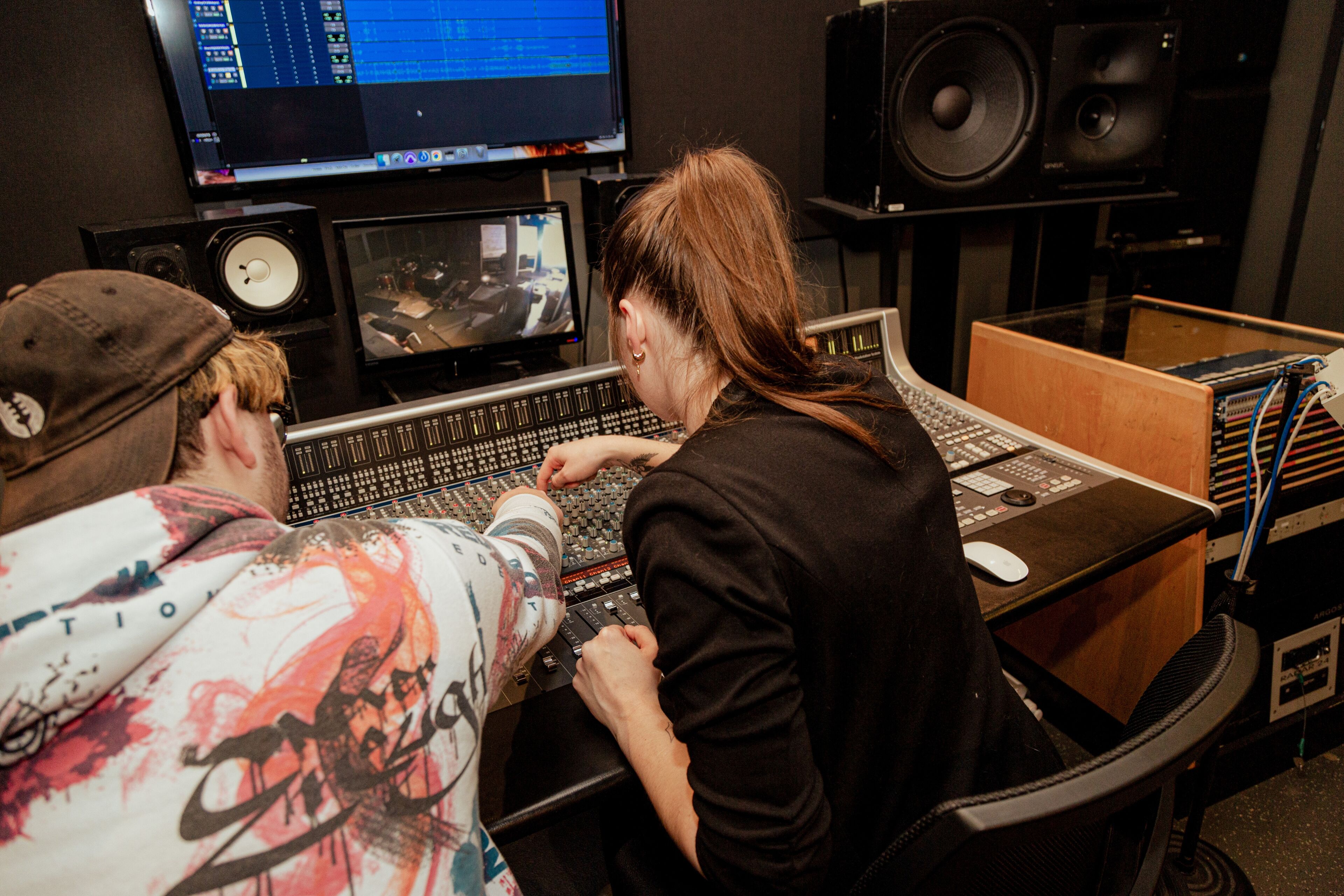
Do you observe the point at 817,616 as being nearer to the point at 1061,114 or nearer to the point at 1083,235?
the point at 1061,114

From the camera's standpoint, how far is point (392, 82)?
60.4 inches

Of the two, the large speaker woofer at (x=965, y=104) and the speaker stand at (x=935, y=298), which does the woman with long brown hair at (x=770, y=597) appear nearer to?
the large speaker woofer at (x=965, y=104)

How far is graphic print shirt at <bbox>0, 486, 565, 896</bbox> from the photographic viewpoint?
1.60ft

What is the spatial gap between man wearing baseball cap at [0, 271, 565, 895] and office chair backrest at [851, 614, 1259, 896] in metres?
0.35

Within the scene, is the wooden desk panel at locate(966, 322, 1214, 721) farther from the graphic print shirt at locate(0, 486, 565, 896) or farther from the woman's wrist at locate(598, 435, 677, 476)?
the graphic print shirt at locate(0, 486, 565, 896)

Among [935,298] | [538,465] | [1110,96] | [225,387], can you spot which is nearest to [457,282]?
[538,465]

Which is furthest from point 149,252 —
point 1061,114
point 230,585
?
point 1061,114

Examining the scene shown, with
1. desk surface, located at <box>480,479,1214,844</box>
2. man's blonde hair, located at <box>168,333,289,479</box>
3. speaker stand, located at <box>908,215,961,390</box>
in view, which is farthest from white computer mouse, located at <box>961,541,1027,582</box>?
speaker stand, located at <box>908,215,961,390</box>

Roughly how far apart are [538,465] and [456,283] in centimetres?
47

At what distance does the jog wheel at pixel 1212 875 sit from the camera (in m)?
1.42

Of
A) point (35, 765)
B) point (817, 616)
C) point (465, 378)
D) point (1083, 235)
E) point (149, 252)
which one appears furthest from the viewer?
point (1083, 235)

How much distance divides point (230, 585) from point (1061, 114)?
1869 mm

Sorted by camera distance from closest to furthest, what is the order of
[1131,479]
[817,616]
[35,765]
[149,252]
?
[35,765], [817,616], [149,252], [1131,479]

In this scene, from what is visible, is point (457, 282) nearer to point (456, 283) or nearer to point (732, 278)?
point (456, 283)
